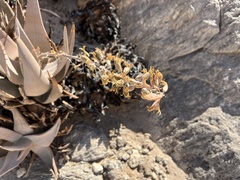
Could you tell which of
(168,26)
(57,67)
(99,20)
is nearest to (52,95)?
(57,67)

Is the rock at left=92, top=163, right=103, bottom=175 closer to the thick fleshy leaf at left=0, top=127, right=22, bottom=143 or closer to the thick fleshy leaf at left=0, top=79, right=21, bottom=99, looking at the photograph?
the thick fleshy leaf at left=0, top=127, right=22, bottom=143

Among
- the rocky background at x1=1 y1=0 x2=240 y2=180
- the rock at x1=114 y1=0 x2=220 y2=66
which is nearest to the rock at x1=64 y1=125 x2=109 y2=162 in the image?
the rocky background at x1=1 y1=0 x2=240 y2=180

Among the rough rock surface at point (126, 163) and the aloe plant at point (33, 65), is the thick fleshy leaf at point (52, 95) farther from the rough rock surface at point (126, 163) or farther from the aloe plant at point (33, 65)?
the rough rock surface at point (126, 163)

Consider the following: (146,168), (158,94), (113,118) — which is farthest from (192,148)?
(158,94)

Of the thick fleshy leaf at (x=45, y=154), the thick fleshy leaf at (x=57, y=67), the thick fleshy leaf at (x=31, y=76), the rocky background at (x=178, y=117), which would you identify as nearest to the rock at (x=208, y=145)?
the rocky background at (x=178, y=117)

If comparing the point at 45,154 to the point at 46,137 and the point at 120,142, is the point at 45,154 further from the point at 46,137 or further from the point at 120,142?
the point at 120,142

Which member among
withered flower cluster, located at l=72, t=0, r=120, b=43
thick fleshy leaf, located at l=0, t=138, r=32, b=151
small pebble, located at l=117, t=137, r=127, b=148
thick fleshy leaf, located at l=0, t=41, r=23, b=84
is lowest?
small pebble, located at l=117, t=137, r=127, b=148

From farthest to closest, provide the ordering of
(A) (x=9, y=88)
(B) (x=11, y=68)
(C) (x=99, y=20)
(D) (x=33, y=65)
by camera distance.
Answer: (C) (x=99, y=20)
(A) (x=9, y=88)
(B) (x=11, y=68)
(D) (x=33, y=65)
